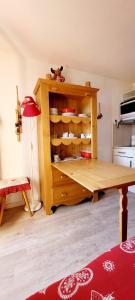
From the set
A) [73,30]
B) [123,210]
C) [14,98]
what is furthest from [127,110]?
[123,210]

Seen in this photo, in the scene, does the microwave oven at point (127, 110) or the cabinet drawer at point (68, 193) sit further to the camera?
the microwave oven at point (127, 110)

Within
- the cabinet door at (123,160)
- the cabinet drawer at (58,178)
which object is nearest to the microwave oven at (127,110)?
the cabinet door at (123,160)

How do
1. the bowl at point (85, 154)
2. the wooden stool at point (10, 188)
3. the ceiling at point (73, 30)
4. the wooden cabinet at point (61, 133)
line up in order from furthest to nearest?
the bowl at point (85, 154)
the wooden cabinet at point (61, 133)
the wooden stool at point (10, 188)
the ceiling at point (73, 30)

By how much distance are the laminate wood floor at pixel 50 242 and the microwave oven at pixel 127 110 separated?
159 centimetres

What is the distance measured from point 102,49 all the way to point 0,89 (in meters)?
1.55

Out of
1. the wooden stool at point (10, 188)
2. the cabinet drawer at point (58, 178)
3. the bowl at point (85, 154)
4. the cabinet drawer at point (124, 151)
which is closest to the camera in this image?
the wooden stool at point (10, 188)

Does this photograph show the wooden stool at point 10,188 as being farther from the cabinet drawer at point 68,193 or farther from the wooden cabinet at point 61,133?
the cabinet drawer at point 68,193

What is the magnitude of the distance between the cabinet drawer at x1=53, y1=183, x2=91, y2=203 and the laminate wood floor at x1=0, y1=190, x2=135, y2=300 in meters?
0.16

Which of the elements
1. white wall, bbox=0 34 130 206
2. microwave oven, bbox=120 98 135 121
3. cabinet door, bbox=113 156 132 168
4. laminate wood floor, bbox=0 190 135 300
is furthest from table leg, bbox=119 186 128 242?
microwave oven, bbox=120 98 135 121

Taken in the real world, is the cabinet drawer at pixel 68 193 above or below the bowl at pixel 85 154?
below

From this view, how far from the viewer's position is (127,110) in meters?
→ 2.92

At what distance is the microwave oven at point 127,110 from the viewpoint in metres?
2.79

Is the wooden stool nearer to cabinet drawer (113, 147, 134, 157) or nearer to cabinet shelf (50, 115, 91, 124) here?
cabinet shelf (50, 115, 91, 124)

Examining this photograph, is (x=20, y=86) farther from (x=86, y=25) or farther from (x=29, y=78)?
(x=86, y=25)
